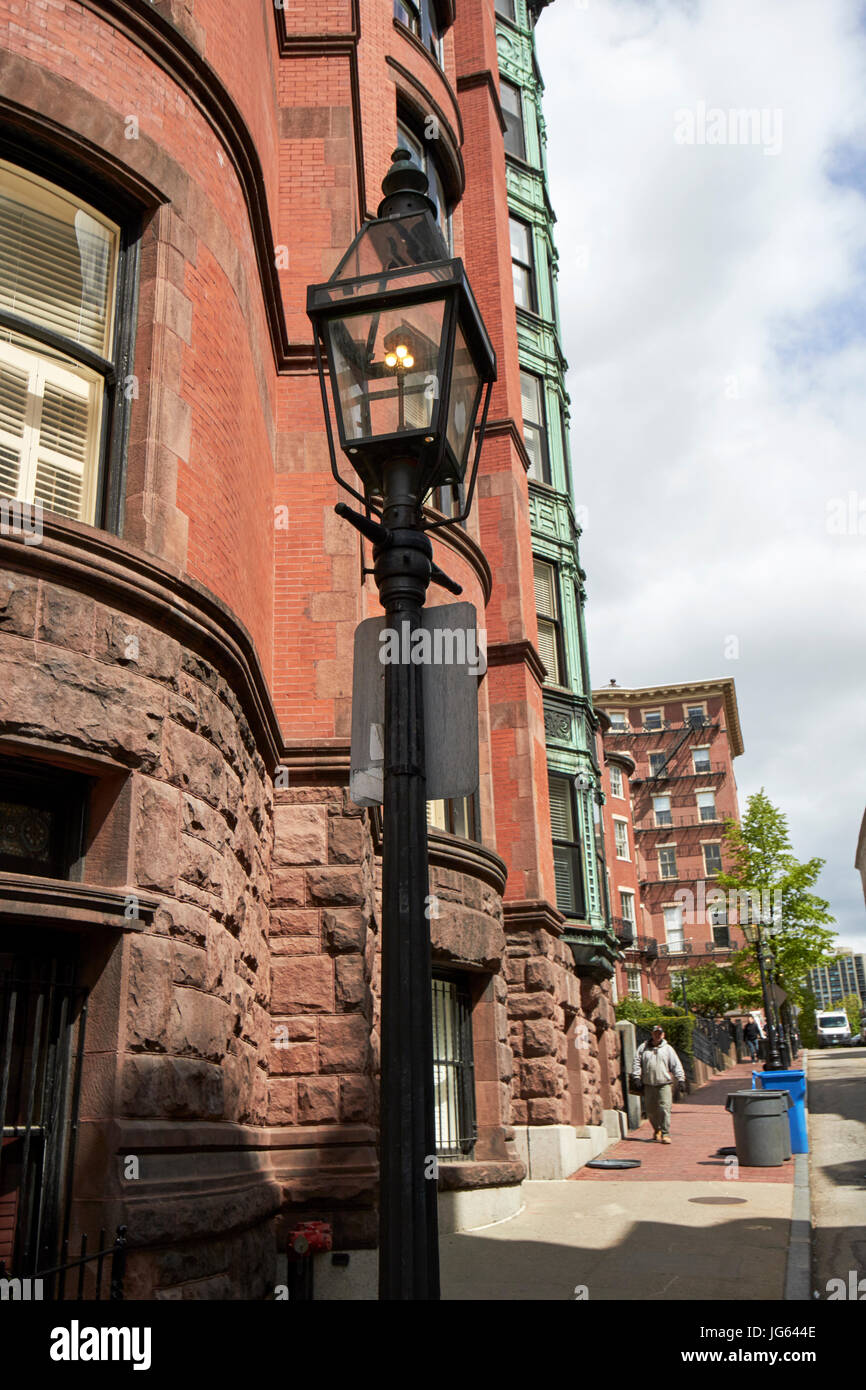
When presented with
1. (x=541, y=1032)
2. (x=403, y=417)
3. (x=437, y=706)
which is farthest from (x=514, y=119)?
(x=437, y=706)

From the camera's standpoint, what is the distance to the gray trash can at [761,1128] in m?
16.2

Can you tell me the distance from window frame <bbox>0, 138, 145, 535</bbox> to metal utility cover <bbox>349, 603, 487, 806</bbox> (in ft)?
10.5

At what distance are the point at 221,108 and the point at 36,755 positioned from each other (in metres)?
5.70

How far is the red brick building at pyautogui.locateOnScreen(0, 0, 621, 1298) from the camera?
6.28 m

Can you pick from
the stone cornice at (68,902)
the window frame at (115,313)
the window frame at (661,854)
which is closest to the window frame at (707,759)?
the window frame at (661,854)

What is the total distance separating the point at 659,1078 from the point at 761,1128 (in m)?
3.80

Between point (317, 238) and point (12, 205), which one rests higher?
point (317, 238)

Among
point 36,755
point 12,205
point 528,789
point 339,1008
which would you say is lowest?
point 339,1008

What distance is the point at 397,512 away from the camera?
498 centimetres

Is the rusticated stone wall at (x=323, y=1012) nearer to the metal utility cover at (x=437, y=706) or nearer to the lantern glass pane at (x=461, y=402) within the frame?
the metal utility cover at (x=437, y=706)

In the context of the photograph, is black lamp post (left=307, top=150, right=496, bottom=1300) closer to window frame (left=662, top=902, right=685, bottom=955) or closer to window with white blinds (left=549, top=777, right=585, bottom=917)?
window with white blinds (left=549, top=777, right=585, bottom=917)
